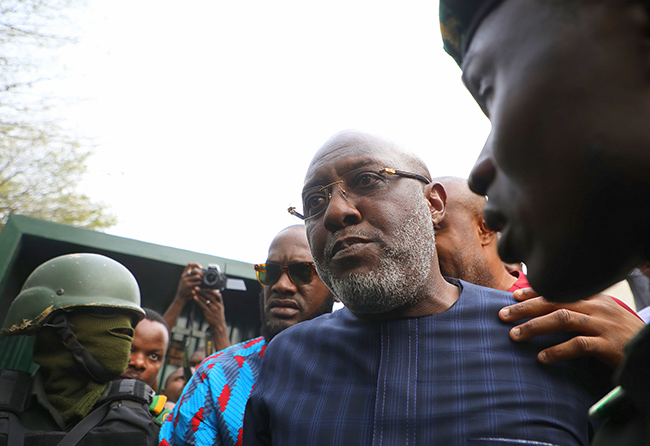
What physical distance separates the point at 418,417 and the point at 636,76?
1.10 metres

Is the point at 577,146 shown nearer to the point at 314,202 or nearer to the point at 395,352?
the point at 395,352

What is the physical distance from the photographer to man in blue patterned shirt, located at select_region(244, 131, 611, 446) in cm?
319

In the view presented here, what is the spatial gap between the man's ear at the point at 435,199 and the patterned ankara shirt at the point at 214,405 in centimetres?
143

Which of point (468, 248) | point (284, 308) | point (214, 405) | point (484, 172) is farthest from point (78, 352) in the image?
point (484, 172)

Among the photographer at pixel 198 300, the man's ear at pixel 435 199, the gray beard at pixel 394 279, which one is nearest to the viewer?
the gray beard at pixel 394 279

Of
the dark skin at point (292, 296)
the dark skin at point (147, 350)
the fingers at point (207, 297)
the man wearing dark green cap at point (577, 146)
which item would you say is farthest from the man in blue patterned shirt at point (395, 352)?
the fingers at point (207, 297)

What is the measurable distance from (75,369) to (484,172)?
2657mm

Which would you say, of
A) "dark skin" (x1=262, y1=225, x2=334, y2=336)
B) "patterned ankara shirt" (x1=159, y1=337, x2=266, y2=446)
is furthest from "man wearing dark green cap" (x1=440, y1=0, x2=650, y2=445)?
"dark skin" (x1=262, y1=225, x2=334, y2=336)

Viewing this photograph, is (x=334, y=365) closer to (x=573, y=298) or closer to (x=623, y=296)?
(x=573, y=298)

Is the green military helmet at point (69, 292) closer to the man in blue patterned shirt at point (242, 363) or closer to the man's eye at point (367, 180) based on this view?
the man in blue patterned shirt at point (242, 363)

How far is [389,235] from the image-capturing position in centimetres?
179

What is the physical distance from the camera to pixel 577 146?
654 millimetres

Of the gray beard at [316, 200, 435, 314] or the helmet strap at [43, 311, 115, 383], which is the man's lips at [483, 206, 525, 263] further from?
the helmet strap at [43, 311, 115, 383]

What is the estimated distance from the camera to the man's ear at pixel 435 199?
7.09 feet
